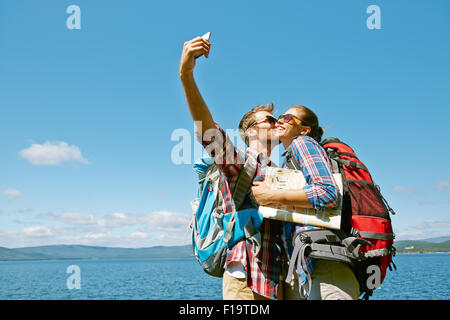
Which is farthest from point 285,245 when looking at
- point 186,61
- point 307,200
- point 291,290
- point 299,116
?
point 186,61

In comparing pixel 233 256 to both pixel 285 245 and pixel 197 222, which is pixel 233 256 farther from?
pixel 197 222

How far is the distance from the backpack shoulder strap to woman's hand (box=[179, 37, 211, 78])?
2.94ft

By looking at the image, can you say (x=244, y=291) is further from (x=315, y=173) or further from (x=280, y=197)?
(x=315, y=173)

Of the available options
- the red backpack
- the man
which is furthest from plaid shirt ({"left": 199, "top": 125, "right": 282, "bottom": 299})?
the red backpack

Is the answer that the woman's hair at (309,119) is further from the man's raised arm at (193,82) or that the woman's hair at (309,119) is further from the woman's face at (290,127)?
the man's raised arm at (193,82)

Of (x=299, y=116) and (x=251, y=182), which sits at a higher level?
(x=299, y=116)

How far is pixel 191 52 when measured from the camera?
91.7 inches

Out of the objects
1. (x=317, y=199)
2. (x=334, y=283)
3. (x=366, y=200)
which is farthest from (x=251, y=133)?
(x=334, y=283)

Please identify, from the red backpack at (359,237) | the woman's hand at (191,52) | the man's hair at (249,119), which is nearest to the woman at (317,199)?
the red backpack at (359,237)

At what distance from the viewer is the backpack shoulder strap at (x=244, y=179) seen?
2799 mm

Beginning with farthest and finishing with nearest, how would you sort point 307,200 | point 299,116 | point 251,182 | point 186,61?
point 299,116 < point 251,182 < point 307,200 < point 186,61

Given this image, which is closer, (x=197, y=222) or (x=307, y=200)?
(x=307, y=200)

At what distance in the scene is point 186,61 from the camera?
234 centimetres
